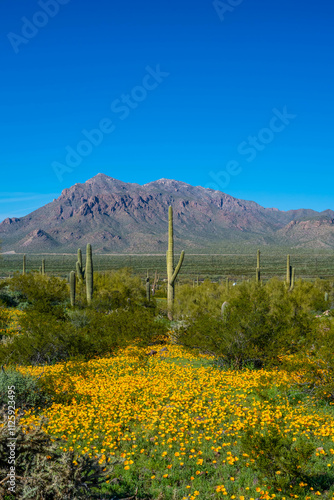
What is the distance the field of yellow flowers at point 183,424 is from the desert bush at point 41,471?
1.34m

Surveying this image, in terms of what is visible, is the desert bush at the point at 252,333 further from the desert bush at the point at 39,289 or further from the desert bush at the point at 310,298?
the desert bush at the point at 39,289

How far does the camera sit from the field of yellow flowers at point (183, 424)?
490 cm

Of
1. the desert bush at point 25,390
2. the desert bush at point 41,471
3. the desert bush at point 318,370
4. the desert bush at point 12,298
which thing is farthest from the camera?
the desert bush at point 12,298

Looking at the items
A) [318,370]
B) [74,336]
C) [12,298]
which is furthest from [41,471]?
[12,298]

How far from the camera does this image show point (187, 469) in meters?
5.29

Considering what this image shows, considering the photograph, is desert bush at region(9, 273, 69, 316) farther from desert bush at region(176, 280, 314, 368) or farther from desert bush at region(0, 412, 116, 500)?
desert bush at region(0, 412, 116, 500)

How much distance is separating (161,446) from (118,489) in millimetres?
1308

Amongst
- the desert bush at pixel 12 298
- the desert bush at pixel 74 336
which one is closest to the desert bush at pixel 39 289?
the desert bush at pixel 12 298

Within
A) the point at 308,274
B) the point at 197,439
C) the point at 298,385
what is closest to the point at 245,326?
the point at 298,385

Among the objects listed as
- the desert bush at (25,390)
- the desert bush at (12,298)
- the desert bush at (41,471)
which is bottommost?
the desert bush at (12,298)

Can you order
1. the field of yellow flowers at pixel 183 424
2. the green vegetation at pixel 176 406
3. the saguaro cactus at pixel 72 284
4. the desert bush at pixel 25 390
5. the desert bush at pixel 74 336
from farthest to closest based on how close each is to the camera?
1. the saguaro cactus at pixel 72 284
2. the desert bush at pixel 74 336
3. the desert bush at pixel 25 390
4. the field of yellow flowers at pixel 183 424
5. the green vegetation at pixel 176 406

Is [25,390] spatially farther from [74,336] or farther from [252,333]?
[252,333]

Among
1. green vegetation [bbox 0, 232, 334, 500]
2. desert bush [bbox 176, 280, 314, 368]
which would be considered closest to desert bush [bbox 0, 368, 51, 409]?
green vegetation [bbox 0, 232, 334, 500]

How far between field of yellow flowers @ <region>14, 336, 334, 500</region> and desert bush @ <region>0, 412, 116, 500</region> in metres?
1.34
